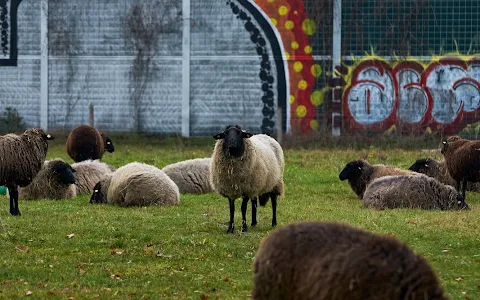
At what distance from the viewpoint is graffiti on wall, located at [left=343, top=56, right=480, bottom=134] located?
1209 inches

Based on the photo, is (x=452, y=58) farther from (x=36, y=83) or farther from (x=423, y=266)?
(x=423, y=266)

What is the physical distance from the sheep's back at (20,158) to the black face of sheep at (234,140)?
3431mm

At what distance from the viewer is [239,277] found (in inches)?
374

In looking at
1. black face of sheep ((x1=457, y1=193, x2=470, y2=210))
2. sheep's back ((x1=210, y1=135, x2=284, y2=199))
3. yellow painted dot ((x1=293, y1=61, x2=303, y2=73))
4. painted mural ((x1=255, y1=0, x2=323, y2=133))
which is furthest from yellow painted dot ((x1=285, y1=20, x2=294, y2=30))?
sheep's back ((x1=210, y1=135, x2=284, y2=199))

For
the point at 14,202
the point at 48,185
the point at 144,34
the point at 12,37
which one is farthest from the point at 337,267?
the point at 12,37

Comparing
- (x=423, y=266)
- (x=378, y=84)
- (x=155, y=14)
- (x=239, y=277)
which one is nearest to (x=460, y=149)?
(x=239, y=277)

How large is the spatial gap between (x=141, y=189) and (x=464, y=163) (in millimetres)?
6124

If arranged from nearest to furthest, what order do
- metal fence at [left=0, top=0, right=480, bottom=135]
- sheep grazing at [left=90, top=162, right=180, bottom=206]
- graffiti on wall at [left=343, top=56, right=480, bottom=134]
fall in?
sheep grazing at [left=90, top=162, right=180, bottom=206] → graffiti on wall at [left=343, top=56, right=480, bottom=134] → metal fence at [left=0, top=0, right=480, bottom=135]

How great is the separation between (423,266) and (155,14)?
27716mm

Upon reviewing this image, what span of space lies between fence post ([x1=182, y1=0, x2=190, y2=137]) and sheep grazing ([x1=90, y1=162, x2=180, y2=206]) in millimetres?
15177

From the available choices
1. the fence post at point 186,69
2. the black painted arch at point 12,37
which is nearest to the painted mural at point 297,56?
the fence post at point 186,69

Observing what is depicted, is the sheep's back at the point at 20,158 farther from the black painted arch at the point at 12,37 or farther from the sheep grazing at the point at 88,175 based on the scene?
the black painted arch at the point at 12,37

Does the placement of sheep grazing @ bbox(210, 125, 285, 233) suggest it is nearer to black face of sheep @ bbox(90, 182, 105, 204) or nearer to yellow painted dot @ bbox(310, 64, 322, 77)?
black face of sheep @ bbox(90, 182, 105, 204)

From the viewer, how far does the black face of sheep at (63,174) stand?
1708 centimetres
